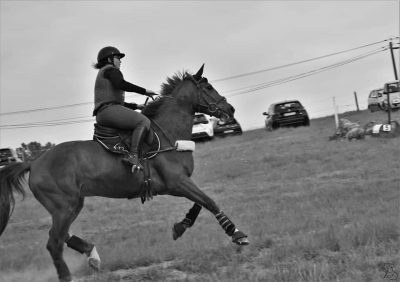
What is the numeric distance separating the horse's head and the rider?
87cm

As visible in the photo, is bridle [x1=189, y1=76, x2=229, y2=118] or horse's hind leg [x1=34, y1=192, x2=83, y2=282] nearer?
horse's hind leg [x1=34, y1=192, x2=83, y2=282]

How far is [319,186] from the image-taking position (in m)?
16.1

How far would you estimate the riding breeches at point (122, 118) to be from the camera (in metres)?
8.95

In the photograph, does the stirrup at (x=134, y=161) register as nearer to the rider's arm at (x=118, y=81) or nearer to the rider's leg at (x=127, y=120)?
the rider's leg at (x=127, y=120)

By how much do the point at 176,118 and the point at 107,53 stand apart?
1477 millimetres

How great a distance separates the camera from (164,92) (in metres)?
9.88

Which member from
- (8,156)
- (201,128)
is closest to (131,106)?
(201,128)

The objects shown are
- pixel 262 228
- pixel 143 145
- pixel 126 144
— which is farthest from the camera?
pixel 262 228

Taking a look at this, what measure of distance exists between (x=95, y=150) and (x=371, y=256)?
4.18 meters

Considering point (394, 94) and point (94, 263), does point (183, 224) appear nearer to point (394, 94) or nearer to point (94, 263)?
point (94, 263)

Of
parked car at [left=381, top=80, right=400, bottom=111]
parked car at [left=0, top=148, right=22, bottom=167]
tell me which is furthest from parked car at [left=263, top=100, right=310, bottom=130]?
parked car at [left=0, top=148, right=22, bottom=167]

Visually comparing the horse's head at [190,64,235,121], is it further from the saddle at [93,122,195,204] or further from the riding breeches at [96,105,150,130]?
the riding breeches at [96,105,150,130]

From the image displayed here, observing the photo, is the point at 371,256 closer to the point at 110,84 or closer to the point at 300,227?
the point at 300,227

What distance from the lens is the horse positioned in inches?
334
